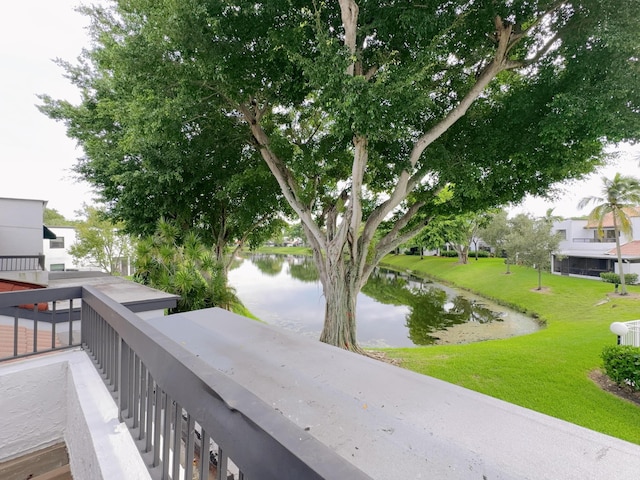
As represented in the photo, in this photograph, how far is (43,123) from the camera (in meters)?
11.6

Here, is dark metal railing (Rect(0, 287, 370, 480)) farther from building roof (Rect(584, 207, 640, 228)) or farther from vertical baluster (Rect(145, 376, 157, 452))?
building roof (Rect(584, 207, 640, 228))

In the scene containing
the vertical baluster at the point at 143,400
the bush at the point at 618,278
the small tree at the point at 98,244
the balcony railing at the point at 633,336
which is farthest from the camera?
the small tree at the point at 98,244

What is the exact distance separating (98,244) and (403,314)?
65.1 feet

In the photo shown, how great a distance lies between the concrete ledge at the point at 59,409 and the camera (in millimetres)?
1895

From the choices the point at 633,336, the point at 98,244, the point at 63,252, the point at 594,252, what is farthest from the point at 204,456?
the point at 594,252

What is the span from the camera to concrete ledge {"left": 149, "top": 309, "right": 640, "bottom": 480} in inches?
65.6

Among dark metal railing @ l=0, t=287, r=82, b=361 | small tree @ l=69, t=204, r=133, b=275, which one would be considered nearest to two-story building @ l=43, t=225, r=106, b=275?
small tree @ l=69, t=204, r=133, b=275

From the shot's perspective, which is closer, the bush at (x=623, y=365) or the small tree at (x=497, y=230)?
the bush at (x=623, y=365)

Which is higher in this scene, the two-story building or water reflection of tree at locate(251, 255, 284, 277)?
the two-story building

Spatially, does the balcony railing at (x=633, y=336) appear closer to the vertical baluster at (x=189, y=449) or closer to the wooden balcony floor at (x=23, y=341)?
the vertical baluster at (x=189, y=449)

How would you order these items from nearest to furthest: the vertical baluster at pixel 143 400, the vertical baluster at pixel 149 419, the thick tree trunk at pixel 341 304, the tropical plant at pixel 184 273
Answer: the vertical baluster at pixel 149 419 → the vertical baluster at pixel 143 400 → the tropical plant at pixel 184 273 → the thick tree trunk at pixel 341 304

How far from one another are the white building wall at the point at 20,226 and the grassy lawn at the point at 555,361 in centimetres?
1273

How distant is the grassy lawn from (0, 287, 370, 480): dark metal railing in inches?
254

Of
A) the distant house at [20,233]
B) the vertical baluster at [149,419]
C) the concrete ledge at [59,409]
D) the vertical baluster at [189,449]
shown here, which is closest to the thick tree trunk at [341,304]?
the concrete ledge at [59,409]
